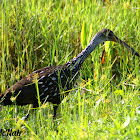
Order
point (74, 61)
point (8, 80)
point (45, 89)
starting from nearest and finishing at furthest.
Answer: point (45, 89)
point (74, 61)
point (8, 80)

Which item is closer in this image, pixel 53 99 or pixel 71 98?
pixel 53 99

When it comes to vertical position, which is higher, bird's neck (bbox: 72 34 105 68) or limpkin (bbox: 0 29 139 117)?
bird's neck (bbox: 72 34 105 68)

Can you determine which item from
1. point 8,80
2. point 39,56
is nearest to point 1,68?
point 8,80

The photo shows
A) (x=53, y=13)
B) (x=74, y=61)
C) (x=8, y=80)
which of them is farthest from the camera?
(x=53, y=13)

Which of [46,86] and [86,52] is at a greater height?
[86,52]

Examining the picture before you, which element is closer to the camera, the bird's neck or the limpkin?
the limpkin

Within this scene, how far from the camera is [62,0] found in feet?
17.0

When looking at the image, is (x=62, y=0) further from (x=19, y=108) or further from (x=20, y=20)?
(x=19, y=108)

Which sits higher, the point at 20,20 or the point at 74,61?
the point at 20,20

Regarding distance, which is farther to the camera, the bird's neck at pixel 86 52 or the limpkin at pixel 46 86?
the bird's neck at pixel 86 52

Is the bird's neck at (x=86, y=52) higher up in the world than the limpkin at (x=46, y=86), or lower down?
higher up

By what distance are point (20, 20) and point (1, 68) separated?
83cm

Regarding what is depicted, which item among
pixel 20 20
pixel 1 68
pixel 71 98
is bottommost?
pixel 71 98

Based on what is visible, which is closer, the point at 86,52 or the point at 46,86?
the point at 46,86
